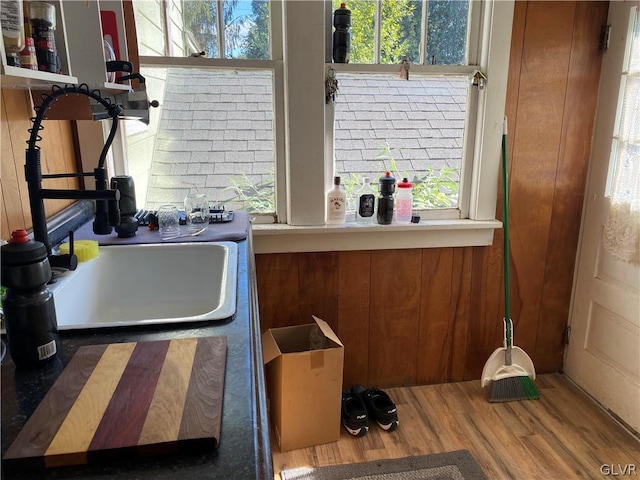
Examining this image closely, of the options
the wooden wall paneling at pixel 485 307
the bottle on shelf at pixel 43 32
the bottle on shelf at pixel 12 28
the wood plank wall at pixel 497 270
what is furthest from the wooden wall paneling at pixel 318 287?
the bottle on shelf at pixel 12 28

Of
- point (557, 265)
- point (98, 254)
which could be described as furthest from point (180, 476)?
point (557, 265)

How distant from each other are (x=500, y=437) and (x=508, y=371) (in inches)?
13.9

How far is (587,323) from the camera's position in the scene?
2273mm

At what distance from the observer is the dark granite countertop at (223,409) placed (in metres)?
0.51

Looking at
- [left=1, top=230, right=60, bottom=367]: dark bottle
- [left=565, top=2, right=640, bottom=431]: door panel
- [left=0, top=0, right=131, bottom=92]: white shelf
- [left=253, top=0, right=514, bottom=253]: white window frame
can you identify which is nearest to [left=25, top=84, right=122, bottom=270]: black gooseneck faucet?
[left=0, top=0, right=131, bottom=92]: white shelf

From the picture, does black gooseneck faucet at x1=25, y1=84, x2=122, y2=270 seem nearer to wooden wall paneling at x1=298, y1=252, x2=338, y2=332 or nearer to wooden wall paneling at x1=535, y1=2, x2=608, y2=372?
wooden wall paneling at x1=298, y1=252, x2=338, y2=332

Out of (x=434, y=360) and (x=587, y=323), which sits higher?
(x=587, y=323)

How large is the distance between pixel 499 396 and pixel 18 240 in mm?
2123

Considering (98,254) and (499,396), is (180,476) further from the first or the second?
(499,396)

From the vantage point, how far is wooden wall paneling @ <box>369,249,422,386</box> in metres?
2.15

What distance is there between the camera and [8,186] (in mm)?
1175

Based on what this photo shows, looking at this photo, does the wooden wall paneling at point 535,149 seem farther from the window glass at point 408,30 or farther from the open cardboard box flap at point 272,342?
the open cardboard box flap at point 272,342

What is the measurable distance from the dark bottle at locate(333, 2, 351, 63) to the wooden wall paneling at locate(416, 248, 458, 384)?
36.8 inches

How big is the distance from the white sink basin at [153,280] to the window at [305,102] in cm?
70
